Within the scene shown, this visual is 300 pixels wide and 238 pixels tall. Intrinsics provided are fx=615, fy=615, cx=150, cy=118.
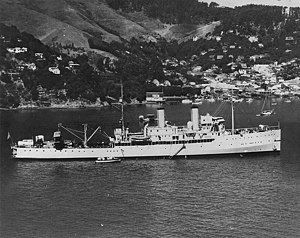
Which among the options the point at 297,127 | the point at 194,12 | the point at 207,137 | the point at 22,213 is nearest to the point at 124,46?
the point at 194,12

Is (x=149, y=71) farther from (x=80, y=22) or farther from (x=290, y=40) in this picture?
(x=290, y=40)

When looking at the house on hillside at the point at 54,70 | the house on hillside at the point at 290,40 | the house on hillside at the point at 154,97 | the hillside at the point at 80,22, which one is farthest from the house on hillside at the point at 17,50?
the house on hillside at the point at 290,40

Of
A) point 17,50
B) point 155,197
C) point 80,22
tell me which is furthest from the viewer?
point 80,22

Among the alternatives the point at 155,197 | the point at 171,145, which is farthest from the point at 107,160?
the point at 155,197

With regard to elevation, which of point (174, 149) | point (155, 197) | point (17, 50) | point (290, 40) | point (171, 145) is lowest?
point (155, 197)

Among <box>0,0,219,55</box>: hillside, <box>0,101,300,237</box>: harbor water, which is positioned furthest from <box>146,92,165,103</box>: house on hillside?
<box>0,101,300,237</box>: harbor water

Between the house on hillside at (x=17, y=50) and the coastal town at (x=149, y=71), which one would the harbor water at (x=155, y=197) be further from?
the house on hillside at (x=17, y=50)

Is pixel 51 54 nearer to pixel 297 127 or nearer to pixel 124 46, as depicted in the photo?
pixel 124 46

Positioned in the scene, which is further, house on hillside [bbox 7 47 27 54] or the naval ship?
house on hillside [bbox 7 47 27 54]

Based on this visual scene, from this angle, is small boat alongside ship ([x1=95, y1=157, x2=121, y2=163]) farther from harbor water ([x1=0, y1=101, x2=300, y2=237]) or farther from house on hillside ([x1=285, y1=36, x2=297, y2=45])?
house on hillside ([x1=285, y1=36, x2=297, y2=45])
